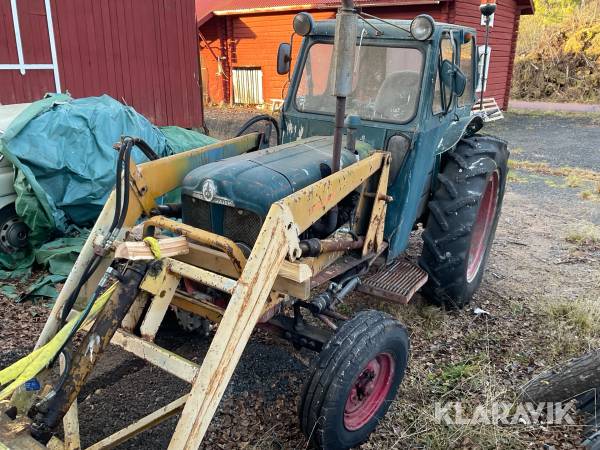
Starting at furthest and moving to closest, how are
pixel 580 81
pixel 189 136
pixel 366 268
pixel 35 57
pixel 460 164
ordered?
pixel 580 81, pixel 35 57, pixel 189 136, pixel 460 164, pixel 366 268

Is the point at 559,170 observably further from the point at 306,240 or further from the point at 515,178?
the point at 306,240

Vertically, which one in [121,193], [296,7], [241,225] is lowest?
[241,225]

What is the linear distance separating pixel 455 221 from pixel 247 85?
1543 centimetres

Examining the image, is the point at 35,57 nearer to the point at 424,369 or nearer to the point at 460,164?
the point at 460,164

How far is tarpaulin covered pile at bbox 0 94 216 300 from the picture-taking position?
4.70 m

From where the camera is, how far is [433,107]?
3.59 m

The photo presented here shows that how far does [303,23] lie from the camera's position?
11.9 feet

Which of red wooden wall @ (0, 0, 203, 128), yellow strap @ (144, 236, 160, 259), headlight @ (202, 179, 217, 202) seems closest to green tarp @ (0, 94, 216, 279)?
headlight @ (202, 179, 217, 202)

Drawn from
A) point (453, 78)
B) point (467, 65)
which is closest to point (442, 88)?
point (453, 78)

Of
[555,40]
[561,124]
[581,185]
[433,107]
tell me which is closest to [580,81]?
[555,40]

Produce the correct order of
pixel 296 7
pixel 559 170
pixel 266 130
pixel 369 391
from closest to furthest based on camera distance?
pixel 369 391 < pixel 266 130 < pixel 559 170 < pixel 296 7

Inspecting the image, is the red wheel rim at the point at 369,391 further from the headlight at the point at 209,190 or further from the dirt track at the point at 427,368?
the headlight at the point at 209,190

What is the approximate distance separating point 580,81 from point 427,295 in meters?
19.4

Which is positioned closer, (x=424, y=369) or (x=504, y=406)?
(x=504, y=406)
